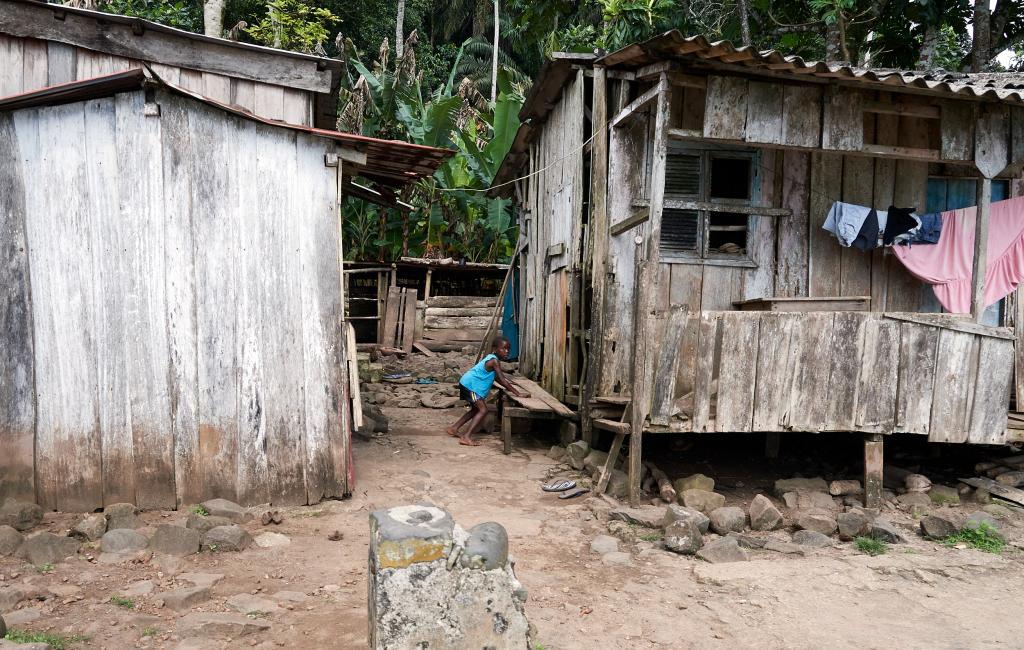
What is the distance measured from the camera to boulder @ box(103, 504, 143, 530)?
5.25 metres

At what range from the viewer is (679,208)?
767cm

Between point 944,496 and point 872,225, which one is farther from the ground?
point 872,225

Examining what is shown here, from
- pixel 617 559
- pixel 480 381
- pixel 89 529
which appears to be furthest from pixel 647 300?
pixel 89 529

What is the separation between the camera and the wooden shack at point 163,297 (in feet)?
18.4

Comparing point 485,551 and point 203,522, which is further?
point 203,522

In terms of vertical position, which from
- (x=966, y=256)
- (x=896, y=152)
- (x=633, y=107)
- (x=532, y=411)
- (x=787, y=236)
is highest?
(x=633, y=107)

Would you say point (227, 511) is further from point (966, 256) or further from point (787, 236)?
point (966, 256)

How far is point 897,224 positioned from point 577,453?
4220 mm

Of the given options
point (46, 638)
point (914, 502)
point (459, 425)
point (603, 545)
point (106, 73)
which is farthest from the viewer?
point (459, 425)

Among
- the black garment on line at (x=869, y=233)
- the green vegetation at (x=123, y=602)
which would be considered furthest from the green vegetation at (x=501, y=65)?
the green vegetation at (x=123, y=602)

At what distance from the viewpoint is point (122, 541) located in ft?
16.4

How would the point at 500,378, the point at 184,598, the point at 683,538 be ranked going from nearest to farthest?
the point at 184,598, the point at 683,538, the point at 500,378

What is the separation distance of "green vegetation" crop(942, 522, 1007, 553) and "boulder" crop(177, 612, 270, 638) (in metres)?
5.31

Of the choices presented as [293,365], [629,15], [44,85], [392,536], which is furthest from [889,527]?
[629,15]
